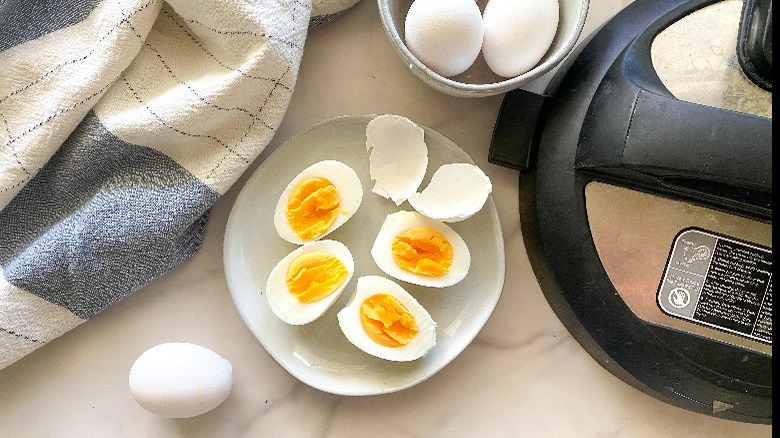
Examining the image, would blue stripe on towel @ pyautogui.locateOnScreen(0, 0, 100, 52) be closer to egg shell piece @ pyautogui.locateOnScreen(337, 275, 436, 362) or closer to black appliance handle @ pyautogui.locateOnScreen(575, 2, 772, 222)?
egg shell piece @ pyautogui.locateOnScreen(337, 275, 436, 362)

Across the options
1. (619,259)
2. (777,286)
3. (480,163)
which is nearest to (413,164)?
(480,163)

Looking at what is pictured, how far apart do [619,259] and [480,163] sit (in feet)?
0.69

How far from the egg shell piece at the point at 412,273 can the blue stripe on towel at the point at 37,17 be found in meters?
0.40

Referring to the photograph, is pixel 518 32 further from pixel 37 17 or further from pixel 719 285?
pixel 37 17

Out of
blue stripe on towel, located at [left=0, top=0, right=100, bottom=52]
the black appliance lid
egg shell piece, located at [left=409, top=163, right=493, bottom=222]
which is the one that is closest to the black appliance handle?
the black appliance lid

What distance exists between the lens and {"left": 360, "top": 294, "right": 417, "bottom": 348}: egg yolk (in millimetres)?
768

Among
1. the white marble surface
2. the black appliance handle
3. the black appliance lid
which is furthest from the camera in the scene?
the white marble surface

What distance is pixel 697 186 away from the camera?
0.68m

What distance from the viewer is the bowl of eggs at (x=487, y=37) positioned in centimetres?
69

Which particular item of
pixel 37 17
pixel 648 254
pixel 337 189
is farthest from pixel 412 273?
pixel 37 17

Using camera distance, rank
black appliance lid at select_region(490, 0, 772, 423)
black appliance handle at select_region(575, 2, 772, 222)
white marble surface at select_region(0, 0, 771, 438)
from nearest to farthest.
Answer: black appliance handle at select_region(575, 2, 772, 222), black appliance lid at select_region(490, 0, 772, 423), white marble surface at select_region(0, 0, 771, 438)

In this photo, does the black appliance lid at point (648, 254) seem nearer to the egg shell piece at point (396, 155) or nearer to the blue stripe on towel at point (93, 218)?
the egg shell piece at point (396, 155)

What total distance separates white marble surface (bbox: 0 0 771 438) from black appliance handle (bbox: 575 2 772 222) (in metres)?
0.16

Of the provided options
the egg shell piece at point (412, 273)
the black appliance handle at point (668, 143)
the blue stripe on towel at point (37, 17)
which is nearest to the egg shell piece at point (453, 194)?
the egg shell piece at point (412, 273)
